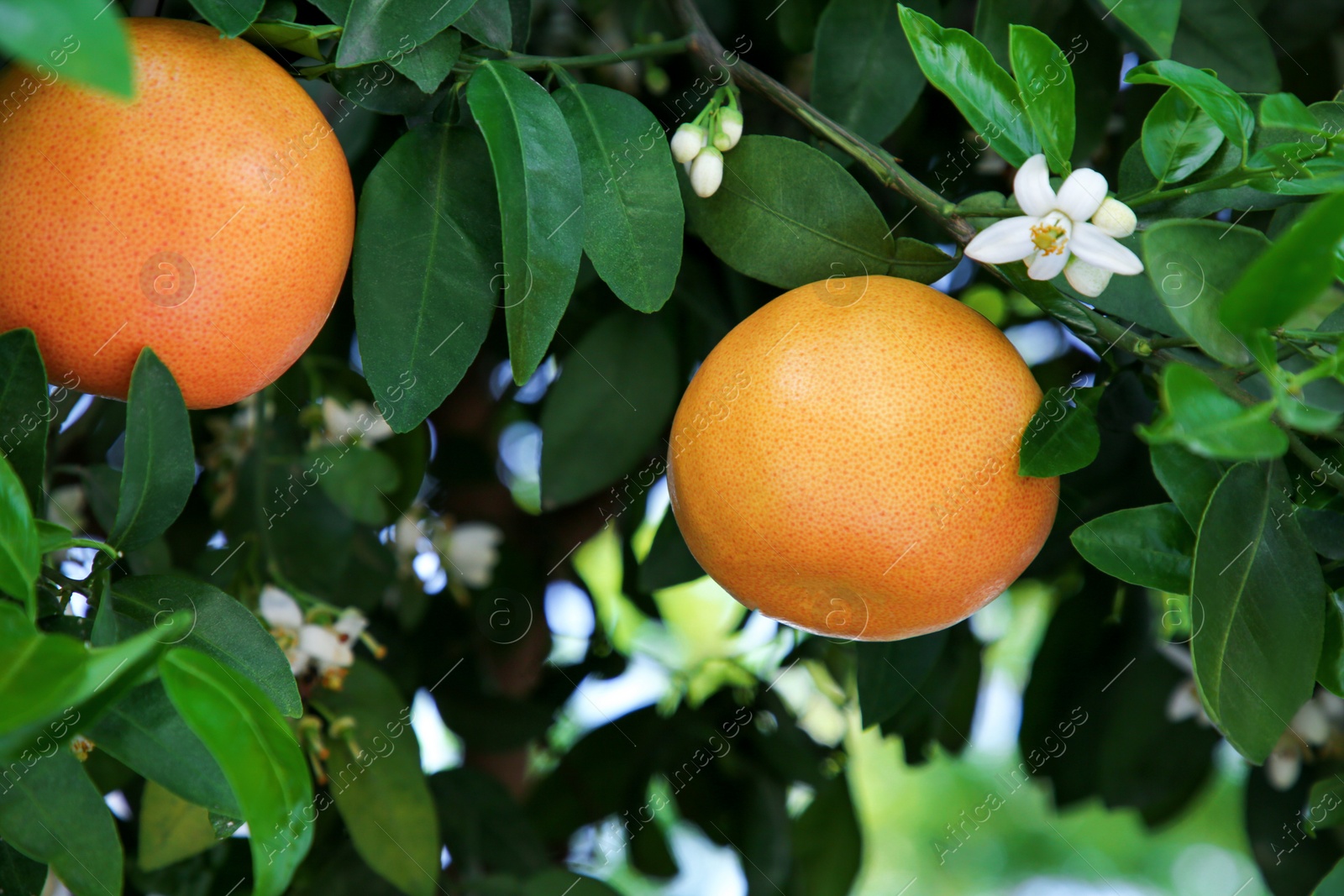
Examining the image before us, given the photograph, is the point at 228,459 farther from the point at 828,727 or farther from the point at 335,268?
the point at 828,727

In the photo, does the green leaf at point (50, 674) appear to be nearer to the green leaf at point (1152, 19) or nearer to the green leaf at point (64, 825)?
the green leaf at point (64, 825)

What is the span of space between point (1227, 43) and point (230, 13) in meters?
0.81

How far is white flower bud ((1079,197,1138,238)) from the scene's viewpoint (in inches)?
24.0

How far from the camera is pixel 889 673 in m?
0.96

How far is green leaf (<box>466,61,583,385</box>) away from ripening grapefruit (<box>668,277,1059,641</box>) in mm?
121

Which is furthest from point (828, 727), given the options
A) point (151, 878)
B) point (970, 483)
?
point (970, 483)

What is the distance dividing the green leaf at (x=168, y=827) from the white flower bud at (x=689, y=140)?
26.8 inches

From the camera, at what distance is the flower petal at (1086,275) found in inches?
24.7

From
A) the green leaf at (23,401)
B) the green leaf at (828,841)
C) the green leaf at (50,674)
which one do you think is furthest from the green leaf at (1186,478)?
the green leaf at (828,841)

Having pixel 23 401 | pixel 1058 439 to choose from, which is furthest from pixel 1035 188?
pixel 23 401

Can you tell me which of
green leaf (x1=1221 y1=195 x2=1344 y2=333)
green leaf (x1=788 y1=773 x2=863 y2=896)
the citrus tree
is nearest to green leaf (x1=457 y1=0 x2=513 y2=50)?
the citrus tree

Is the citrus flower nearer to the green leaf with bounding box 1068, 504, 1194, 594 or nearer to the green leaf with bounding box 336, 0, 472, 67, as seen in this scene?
the green leaf with bounding box 1068, 504, 1194, 594

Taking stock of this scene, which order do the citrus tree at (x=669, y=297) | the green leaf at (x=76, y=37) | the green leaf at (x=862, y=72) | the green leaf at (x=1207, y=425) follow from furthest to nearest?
the green leaf at (x=862, y=72) → the citrus tree at (x=669, y=297) → the green leaf at (x=1207, y=425) → the green leaf at (x=76, y=37)

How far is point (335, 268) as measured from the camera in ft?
2.18
